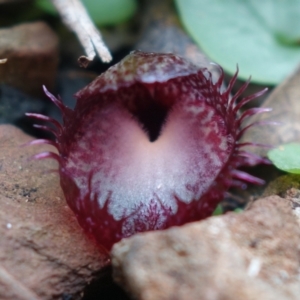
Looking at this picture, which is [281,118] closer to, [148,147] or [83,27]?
[148,147]

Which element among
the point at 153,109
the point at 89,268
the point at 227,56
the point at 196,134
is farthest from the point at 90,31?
the point at 89,268

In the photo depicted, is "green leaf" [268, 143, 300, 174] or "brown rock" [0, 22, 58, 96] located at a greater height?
"green leaf" [268, 143, 300, 174]

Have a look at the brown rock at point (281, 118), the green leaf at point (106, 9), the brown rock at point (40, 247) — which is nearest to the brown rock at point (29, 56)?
the green leaf at point (106, 9)

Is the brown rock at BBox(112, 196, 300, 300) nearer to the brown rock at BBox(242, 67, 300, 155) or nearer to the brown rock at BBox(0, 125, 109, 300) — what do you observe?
the brown rock at BBox(0, 125, 109, 300)

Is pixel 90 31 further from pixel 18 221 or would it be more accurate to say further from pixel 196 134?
pixel 18 221

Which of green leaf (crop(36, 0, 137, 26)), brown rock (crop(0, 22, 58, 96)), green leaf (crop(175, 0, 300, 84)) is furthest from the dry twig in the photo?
green leaf (crop(175, 0, 300, 84))
